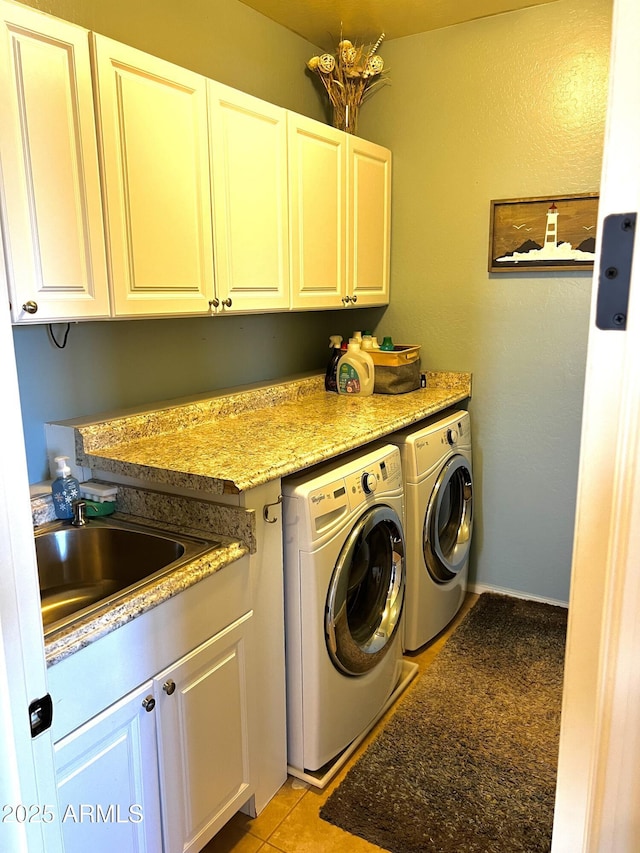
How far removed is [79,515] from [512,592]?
213 cm

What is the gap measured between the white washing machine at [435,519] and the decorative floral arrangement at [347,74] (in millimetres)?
1440

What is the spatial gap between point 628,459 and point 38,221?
4.62 ft

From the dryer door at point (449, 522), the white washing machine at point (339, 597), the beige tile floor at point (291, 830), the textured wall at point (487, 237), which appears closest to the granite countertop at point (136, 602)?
the white washing machine at point (339, 597)

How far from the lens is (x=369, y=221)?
2797 mm

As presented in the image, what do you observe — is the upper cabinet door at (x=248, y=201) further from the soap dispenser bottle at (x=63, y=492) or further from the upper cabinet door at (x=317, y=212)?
the soap dispenser bottle at (x=63, y=492)

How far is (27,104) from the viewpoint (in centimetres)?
140

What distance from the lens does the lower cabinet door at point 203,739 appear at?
54.6 inches

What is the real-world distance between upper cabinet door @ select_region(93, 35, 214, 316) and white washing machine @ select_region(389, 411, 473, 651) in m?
1.00

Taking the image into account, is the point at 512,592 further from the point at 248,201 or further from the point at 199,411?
the point at 248,201

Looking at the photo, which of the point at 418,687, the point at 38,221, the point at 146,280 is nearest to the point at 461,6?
the point at 146,280

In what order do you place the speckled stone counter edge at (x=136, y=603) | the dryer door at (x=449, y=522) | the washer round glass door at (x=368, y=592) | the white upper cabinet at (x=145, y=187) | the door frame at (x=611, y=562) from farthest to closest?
the dryer door at (x=449, y=522) < the washer round glass door at (x=368, y=592) < the white upper cabinet at (x=145, y=187) < the speckled stone counter edge at (x=136, y=603) < the door frame at (x=611, y=562)

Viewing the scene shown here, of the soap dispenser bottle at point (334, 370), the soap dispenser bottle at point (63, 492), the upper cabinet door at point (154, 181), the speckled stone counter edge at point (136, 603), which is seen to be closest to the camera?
the speckled stone counter edge at point (136, 603)

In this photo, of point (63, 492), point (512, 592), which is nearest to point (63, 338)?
point (63, 492)

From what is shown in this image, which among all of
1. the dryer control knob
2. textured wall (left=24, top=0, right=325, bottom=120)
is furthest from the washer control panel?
textured wall (left=24, top=0, right=325, bottom=120)
